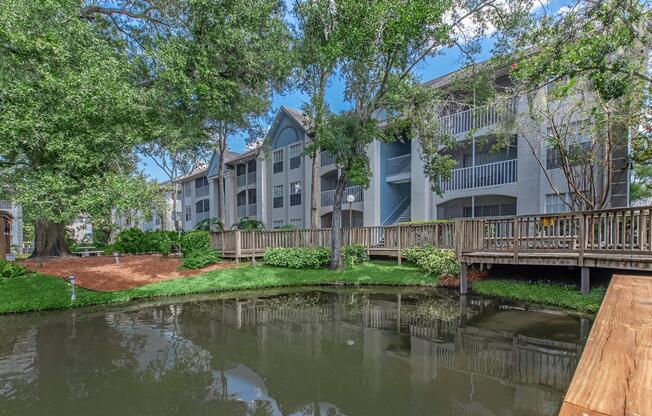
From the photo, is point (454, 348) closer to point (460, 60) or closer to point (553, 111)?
point (553, 111)

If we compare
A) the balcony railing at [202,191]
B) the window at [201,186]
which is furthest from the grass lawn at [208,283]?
the window at [201,186]

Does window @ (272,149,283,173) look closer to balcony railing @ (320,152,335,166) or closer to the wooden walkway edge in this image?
balcony railing @ (320,152,335,166)

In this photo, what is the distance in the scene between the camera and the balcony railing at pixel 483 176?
1455 cm

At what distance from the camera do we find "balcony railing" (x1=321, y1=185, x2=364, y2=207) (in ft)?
68.0

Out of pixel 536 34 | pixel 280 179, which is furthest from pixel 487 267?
pixel 280 179

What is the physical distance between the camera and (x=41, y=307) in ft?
29.9

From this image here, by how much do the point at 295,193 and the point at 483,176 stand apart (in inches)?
516

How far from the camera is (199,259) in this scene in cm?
1420

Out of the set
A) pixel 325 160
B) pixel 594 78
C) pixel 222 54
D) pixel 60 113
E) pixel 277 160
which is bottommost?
pixel 60 113

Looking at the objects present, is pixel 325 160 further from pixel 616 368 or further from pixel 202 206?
pixel 616 368

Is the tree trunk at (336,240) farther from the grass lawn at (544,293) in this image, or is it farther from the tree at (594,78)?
the tree at (594,78)

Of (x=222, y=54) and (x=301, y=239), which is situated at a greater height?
(x=222, y=54)

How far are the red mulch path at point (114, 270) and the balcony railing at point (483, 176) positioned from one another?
424 inches

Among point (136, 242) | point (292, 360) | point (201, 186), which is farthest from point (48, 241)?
point (201, 186)
